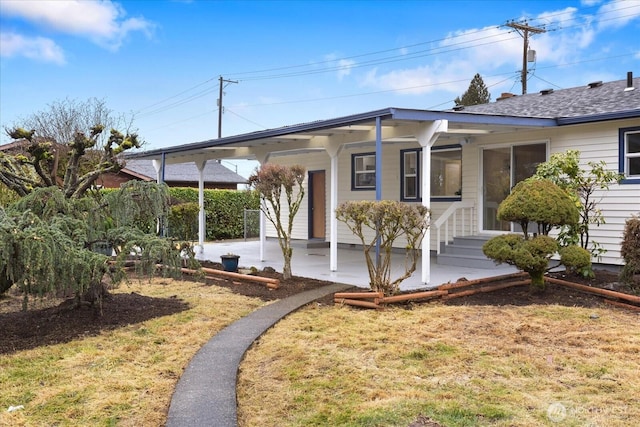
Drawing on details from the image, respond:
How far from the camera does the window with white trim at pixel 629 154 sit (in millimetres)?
9711

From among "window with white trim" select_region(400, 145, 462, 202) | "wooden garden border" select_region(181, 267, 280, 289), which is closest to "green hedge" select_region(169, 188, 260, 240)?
"window with white trim" select_region(400, 145, 462, 202)

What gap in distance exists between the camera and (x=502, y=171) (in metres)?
11.7

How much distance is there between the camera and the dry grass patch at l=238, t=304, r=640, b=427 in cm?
393

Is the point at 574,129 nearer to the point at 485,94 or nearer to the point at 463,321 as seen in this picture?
the point at 463,321

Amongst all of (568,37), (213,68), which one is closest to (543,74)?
(568,37)

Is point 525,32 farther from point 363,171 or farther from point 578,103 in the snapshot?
point 578,103

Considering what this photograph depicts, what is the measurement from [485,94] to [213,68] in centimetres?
1720

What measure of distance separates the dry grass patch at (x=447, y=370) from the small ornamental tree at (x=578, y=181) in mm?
2390

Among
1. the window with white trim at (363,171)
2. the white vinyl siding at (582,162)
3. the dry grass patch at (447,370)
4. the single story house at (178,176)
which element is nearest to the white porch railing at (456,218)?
the white vinyl siding at (582,162)

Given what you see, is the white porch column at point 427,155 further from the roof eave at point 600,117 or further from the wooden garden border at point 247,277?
the roof eave at point 600,117

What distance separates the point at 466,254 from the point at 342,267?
2537 millimetres

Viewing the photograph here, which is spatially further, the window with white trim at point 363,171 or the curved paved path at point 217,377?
the window with white trim at point 363,171

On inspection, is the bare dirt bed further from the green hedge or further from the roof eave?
the green hedge

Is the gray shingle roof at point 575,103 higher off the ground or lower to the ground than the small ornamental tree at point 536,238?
higher
